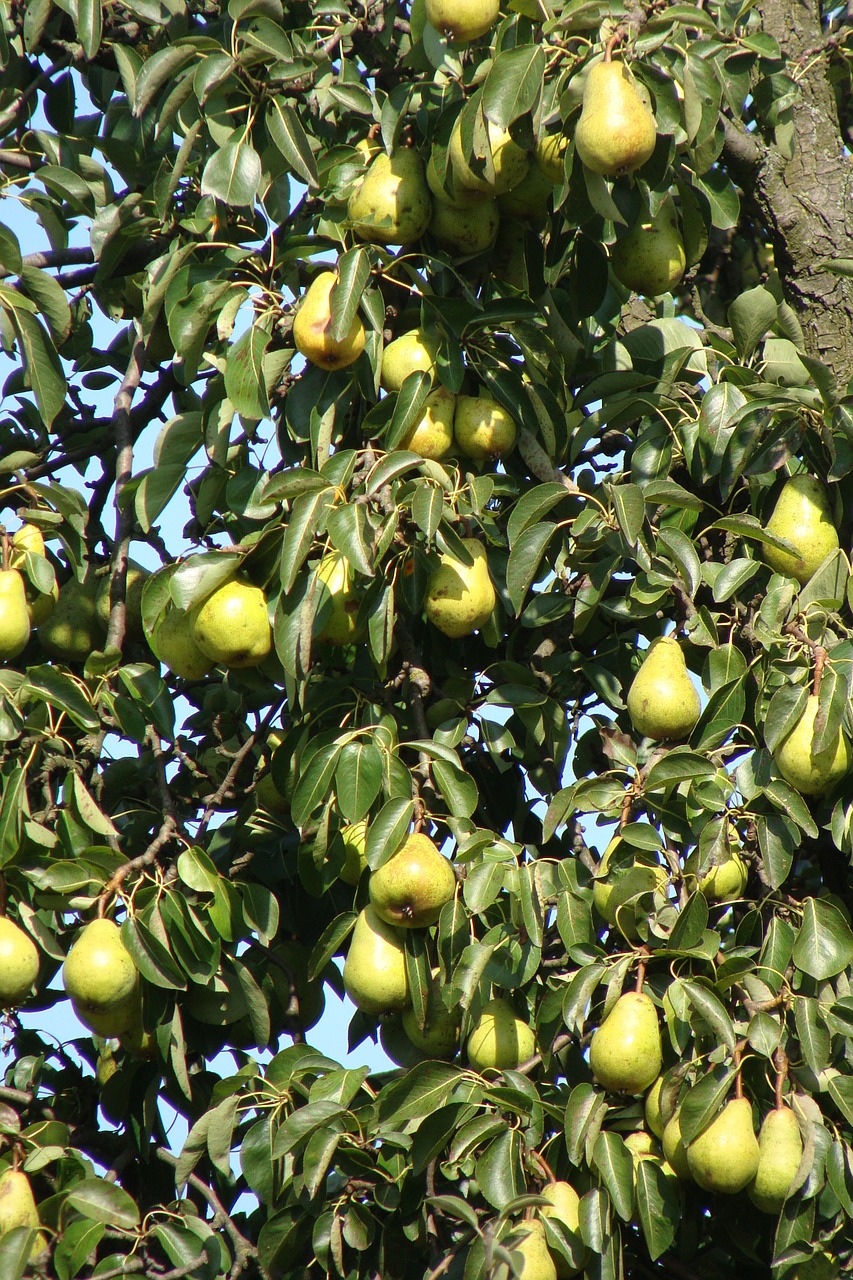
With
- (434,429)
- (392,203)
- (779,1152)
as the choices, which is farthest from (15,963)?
(392,203)

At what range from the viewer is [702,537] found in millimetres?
2752

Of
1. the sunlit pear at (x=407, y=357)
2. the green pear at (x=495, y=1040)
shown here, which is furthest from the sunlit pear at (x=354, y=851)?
the sunlit pear at (x=407, y=357)

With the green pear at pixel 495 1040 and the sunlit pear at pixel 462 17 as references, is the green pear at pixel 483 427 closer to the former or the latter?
the sunlit pear at pixel 462 17

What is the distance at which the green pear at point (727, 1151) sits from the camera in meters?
2.16

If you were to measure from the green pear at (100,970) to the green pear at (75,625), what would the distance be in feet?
2.52

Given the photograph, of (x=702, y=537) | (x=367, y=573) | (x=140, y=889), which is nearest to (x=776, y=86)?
(x=702, y=537)

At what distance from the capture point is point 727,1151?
2.16m

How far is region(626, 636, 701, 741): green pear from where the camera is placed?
242 centimetres

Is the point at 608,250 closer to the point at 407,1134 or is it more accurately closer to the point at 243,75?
the point at 243,75

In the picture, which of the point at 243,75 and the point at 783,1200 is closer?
the point at 783,1200

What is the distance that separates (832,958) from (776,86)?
1753 mm

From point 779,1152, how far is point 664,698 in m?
0.77

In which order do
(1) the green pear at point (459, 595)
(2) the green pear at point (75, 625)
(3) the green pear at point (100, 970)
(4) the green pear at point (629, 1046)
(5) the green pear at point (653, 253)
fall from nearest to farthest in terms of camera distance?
(4) the green pear at point (629, 1046) < (3) the green pear at point (100, 970) < (1) the green pear at point (459, 595) < (5) the green pear at point (653, 253) < (2) the green pear at point (75, 625)

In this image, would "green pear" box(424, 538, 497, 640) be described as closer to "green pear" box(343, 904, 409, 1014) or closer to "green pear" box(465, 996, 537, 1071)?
"green pear" box(343, 904, 409, 1014)
